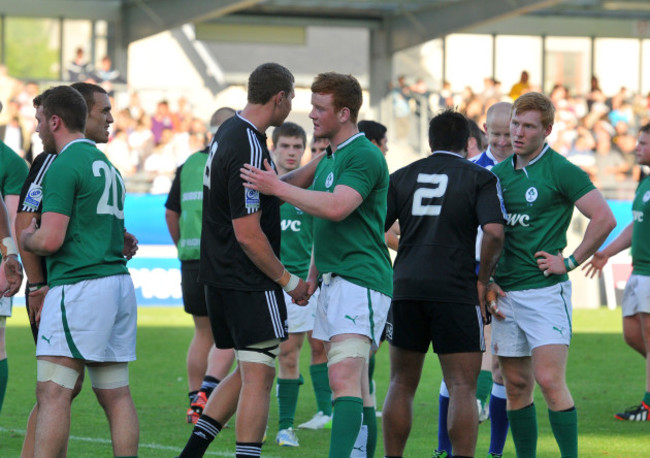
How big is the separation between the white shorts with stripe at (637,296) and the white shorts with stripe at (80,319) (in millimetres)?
5262

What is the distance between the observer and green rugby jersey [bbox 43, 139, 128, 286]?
546cm

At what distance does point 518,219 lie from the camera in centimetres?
632

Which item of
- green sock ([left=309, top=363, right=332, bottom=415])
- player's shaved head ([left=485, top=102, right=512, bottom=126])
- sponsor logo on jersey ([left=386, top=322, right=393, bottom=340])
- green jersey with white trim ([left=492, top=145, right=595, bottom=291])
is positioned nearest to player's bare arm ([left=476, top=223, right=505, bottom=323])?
green jersey with white trim ([left=492, top=145, right=595, bottom=291])

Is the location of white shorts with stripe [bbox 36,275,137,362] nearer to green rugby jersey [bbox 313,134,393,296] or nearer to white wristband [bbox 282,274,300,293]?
white wristband [bbox 282,274,300,293]

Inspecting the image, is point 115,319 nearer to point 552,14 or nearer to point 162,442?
point 162,442

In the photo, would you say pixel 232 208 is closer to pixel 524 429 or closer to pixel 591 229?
pixel 591 229

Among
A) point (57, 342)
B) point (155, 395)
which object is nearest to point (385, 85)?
point (155, 395)

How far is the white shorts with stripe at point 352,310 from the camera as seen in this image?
5812 millimetres

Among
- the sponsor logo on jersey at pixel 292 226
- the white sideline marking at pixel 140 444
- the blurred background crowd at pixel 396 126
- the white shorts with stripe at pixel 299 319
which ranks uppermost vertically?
the blurred background crowd at pixel 396 126

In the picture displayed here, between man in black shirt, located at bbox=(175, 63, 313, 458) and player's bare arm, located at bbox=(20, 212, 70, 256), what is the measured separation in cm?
79

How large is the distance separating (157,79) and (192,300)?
24.6m

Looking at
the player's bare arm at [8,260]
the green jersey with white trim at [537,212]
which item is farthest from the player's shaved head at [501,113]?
the player's bare arm at [8,260]

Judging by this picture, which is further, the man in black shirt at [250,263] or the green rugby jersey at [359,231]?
the green rugby jersey at [359,231]

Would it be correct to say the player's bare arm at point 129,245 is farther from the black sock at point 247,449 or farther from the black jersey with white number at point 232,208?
the black sock at point 247,449
